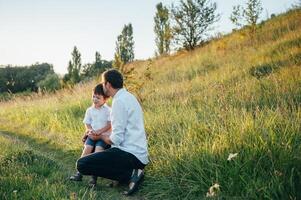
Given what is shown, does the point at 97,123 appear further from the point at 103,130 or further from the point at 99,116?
the point at 103,130

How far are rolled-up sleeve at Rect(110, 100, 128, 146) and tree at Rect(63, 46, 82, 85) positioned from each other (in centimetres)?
3107

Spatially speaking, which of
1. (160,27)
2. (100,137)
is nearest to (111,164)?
(100,137)

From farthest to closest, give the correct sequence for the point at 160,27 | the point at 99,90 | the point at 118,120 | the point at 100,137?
1. the point at 160,27
2. the point at 99,90
3. the point at 100,137
4. the point at 118,120

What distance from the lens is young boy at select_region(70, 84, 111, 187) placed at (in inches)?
256

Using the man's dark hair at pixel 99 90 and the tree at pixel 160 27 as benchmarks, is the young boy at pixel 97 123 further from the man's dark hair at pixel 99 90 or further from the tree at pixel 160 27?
the tree at pixel 160 27

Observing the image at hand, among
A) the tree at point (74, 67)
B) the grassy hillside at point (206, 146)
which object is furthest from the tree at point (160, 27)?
the grassy hillside at point (206, 146)

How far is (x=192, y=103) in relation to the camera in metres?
8.85

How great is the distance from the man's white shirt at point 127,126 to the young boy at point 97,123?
0.86 m

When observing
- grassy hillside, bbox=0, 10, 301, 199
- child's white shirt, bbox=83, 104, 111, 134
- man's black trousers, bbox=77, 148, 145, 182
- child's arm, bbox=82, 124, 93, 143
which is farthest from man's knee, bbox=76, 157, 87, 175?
child's white shirt, bbox=83, 104, 111, 134

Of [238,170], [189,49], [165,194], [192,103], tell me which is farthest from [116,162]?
[189,49]

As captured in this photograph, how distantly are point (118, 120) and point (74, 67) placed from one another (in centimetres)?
3398

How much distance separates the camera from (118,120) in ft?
18.2

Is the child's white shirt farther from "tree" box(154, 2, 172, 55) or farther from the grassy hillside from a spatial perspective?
"tree" box(154, 2, 172, 55)

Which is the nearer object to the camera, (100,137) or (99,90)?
(100,137)
